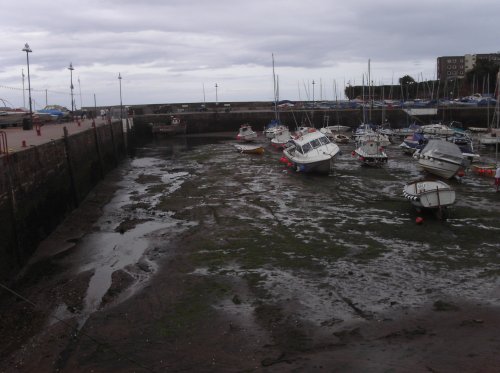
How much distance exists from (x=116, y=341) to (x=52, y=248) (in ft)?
22.9

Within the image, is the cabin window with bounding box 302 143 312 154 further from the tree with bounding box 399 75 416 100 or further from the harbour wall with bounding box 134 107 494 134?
the tree with bounding box 399 75 416 100

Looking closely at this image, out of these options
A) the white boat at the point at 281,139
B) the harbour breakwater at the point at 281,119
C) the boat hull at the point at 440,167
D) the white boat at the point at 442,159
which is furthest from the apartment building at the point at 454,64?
the boat hull at the point at 440,167

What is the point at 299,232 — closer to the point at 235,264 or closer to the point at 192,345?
the point at 235,264

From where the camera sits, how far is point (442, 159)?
24.9 m

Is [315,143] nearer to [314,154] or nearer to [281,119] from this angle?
[314,154]

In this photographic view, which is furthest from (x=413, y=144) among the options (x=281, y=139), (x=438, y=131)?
(x=281, y=139)

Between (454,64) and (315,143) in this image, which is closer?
(315,143)

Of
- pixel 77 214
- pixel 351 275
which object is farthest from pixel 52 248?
pixel 351 275

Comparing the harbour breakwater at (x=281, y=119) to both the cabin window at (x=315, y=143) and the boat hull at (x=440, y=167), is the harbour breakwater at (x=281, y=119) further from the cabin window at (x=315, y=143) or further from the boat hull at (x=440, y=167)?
the boat hull at (x=440, y=167)

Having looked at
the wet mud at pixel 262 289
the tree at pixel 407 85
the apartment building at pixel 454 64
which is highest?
the apartment building at pixel 454 64

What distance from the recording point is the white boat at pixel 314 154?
27859 millimetres

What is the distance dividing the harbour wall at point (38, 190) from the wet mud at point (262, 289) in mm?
620

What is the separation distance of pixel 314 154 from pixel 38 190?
16.8m

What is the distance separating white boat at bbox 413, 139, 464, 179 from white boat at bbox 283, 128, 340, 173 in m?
5.08
